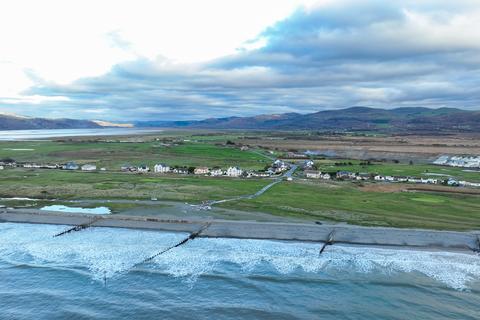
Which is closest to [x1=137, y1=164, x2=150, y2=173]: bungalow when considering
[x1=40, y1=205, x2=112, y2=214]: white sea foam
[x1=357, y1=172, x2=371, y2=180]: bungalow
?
[x1=40, y1=205, x2=112, y2=214]: white sea foam

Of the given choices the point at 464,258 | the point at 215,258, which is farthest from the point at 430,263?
the point at 215,258

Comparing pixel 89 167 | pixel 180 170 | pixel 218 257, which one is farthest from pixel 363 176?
pixel 89 167

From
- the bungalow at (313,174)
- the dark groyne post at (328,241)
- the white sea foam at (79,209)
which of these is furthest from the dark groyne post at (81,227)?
the bungalow at (313,174)

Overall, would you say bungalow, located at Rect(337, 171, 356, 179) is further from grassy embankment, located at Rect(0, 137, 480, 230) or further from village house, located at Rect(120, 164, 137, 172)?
village house, located at Rect(120, 164, 137, 172)

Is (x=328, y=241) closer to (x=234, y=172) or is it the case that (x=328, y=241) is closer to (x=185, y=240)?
(x=185, y=240)

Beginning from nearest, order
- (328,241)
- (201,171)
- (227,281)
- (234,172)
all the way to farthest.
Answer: (227,281), (328,241), (234,172), (201,171)

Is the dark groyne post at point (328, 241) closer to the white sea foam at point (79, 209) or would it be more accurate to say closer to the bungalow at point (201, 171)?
the white sea foam at point (79, 209)

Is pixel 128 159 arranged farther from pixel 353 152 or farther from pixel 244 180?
pixel 353 152
